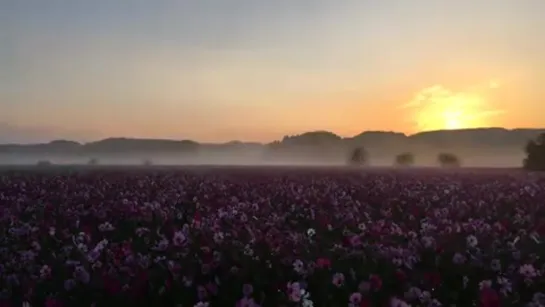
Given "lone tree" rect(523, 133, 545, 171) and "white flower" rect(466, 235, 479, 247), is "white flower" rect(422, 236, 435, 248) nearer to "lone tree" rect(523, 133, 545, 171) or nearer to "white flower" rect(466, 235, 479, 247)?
"white flower" rect(466, 235, 479, 247)

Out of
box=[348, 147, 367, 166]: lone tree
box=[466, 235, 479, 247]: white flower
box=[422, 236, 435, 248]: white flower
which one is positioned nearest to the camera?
box=[466, 235, 479, 247]: white flower

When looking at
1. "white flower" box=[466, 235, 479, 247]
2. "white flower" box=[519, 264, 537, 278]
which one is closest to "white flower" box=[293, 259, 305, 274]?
"white flower" box=[519, 264, 537, 278]

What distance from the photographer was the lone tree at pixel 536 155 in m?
45.5

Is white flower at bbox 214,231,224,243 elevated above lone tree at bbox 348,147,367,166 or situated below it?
below

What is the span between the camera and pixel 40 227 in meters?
9.19

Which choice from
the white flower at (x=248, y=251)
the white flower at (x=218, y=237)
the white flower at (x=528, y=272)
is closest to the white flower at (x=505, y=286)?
the white flower at (x=528, y=272)

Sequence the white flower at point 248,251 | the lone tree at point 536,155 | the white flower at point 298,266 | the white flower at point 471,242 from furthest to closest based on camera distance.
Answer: the lone tree at point 536,155
the white flower at point 471,242
the white flower at point 248,251
the white flower at point 298,266

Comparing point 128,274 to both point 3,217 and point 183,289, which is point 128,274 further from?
point 3,217

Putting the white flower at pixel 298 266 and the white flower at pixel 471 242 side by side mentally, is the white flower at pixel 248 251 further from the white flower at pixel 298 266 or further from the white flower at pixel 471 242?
the white flower at pixel 471 242

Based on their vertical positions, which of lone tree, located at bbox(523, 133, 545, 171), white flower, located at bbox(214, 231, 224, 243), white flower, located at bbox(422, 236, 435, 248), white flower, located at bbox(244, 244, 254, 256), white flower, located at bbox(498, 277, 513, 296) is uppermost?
lone tree, located at bbox(523, 133, 545, 171)

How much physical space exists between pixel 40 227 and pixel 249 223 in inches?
104

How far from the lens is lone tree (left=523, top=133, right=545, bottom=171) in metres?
45.5

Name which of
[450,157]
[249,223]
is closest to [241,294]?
[249,223]

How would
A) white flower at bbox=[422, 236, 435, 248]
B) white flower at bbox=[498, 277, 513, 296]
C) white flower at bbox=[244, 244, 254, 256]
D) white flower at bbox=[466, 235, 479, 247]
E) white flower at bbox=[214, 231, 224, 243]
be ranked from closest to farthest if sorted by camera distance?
white flower at bbox=[498, 277, 513, 296], white flower at bbox=[244, 244, 254, 256], white flower at bbox=[214, 231, 224, 243], white flower at bbox=[466, 235, 479, 247], white flower at bbox=[422, 236, 435, 248]
